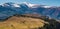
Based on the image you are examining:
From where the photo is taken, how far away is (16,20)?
4359 centimetres

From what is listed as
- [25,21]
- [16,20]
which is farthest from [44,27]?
[16,20]

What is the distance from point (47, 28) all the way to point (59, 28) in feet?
26.3

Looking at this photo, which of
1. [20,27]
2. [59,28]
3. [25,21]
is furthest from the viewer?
[25,21]

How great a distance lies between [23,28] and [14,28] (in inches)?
80.2

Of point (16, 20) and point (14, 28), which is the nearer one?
point (14, 28)

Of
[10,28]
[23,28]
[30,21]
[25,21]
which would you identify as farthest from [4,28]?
[30,21]

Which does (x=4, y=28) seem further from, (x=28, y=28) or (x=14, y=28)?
(x=28, y=28)

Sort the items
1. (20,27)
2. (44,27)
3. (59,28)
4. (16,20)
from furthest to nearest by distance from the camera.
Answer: (16,20) → (59,28) → (20,27) → (44,27)

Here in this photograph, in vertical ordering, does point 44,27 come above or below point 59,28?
above

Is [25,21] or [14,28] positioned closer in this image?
[14,28]

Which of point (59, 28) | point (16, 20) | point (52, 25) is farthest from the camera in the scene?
point (16, 20)

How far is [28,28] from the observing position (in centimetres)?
3553

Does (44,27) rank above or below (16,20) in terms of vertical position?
above

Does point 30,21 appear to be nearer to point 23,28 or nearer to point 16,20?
point 16,20
